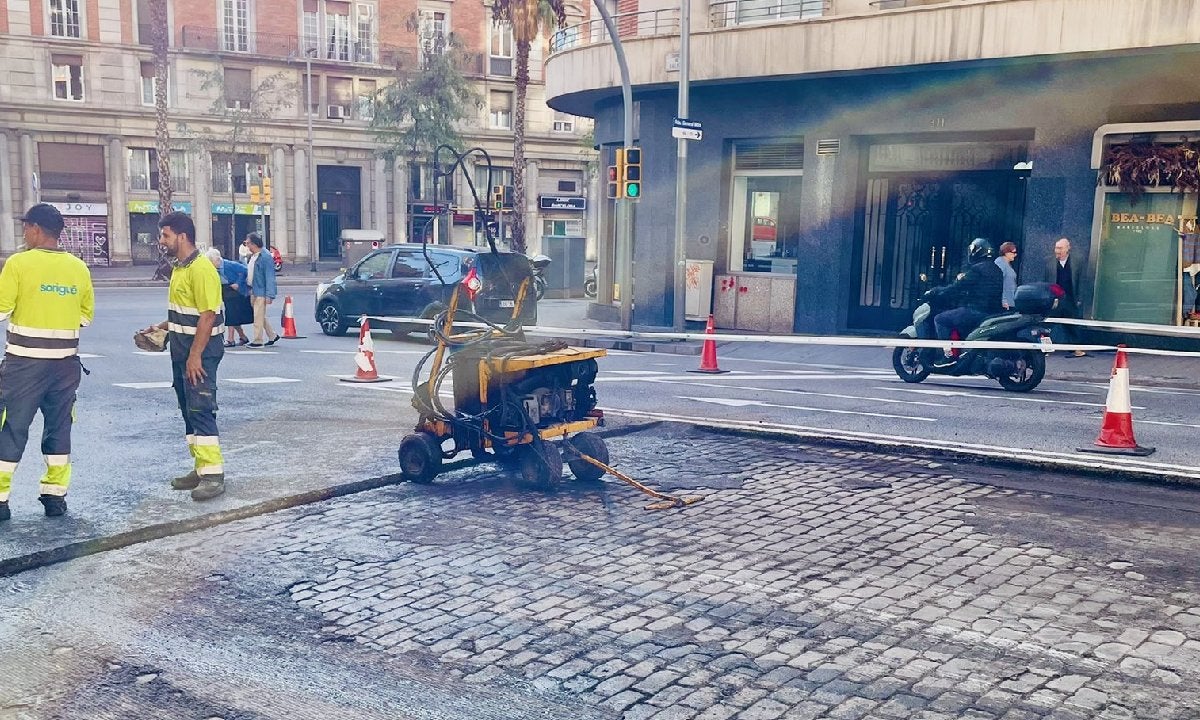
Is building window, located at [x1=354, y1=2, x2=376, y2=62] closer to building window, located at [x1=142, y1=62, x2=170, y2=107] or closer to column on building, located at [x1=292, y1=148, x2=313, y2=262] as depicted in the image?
column on building, located at [x1=292, y1=148, x2=313, y2=262]

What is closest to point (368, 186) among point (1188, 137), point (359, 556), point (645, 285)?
point (645, 285)

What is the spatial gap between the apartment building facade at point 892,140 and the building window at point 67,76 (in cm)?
3213

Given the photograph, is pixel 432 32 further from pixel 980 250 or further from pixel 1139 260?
pixel 980 250

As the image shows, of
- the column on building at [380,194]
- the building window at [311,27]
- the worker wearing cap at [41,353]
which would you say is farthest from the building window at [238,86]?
the worker wearing cap at [41,353]

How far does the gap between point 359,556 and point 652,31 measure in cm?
1724

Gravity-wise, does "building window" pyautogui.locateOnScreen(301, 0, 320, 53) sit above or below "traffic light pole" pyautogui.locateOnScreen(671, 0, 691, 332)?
above

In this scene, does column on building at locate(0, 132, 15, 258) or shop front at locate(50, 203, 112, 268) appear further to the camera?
shop front at locate(50, 203, 112, 268)

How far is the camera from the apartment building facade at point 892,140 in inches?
635

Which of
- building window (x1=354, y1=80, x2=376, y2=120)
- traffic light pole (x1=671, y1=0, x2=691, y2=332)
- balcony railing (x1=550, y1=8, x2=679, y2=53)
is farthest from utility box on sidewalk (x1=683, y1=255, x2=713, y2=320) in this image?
building window (x1=354, y1=80, x2=376, y2=120)

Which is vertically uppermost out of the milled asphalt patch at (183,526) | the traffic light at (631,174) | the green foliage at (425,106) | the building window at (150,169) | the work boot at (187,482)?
the green foliage at (425,106)

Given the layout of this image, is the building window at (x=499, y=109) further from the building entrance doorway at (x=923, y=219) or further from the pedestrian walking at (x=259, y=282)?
the pedestrian walking at (x=259, y=282)

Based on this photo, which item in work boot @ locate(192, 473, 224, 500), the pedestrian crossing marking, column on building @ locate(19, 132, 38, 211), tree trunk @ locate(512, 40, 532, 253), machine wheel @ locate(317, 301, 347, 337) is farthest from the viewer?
column on building @ locate(19, 132, 38, 211)

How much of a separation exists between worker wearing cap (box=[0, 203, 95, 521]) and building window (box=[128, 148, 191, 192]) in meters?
44.4

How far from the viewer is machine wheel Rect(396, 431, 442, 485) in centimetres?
737
